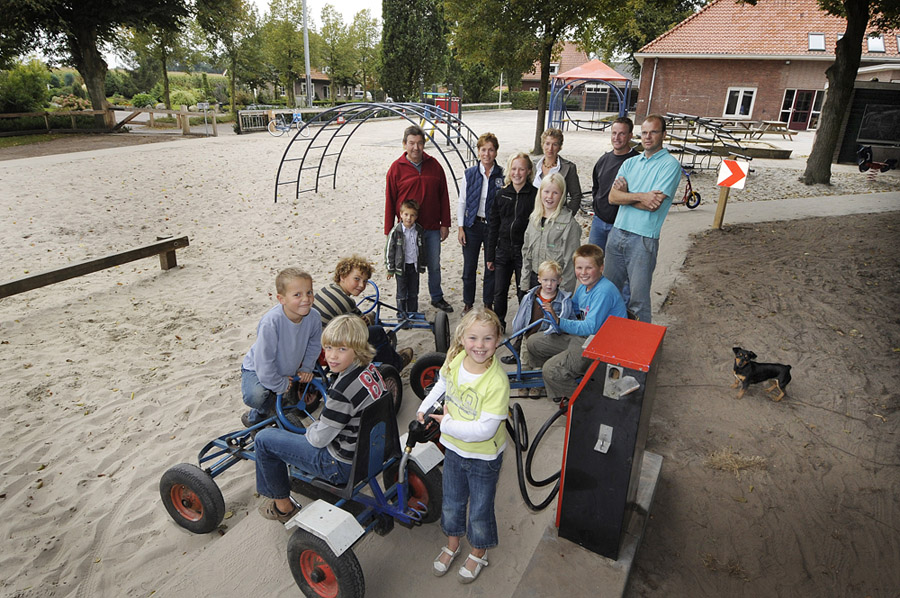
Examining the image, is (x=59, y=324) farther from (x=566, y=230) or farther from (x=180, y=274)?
(x=566, y=230)

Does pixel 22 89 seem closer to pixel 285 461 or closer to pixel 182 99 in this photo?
pixel 182 99

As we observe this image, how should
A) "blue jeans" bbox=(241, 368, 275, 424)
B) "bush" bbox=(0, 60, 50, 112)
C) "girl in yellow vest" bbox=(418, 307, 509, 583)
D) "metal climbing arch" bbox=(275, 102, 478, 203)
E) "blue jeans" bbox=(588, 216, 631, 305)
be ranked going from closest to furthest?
"girl in yellow vest" bbox=(418, 307, 509, 583) < "blue jeans" bbox=(241, 368, 275, 424) < "blue jeans" bbox=(588, 216, 631, 305) < "metal climbing arch" bbox=(275, 102, 478, 203) < "bush" bbox=(0, 60, 50, 112)

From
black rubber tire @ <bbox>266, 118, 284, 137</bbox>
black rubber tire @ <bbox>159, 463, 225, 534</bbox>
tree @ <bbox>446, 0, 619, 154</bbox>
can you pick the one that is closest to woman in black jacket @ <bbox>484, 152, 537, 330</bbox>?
black rubber tire @ <bbox>159, 463, 225, 534</bbox>

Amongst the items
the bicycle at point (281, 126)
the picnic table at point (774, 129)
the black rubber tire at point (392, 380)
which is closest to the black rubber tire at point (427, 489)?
the black rubber tire at point (392, 380)

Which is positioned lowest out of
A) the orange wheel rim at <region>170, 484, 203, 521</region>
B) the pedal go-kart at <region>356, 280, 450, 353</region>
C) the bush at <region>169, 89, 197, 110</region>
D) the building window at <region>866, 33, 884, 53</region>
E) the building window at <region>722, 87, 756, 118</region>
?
the orange wheel rim at <region>170, 484, 203, 521</region>

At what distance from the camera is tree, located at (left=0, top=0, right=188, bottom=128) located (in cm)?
2202

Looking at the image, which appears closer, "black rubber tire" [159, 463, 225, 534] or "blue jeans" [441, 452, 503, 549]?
"blue jeans" [441, 452, 503, 549]

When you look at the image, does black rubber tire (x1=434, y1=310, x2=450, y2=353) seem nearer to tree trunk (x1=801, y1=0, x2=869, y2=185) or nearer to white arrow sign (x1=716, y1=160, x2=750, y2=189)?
white arrow sign (x1=716, y1=160, x2=750, y2=189)

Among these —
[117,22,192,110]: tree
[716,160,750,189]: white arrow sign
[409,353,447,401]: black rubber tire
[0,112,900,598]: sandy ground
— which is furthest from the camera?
[117,22,192,110]: tree

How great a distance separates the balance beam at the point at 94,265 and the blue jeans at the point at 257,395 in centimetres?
432

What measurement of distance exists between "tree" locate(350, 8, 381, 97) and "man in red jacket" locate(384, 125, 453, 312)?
1820 inches

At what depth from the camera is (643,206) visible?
4402 mm

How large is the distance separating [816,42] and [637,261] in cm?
3322

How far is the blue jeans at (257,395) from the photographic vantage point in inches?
138
